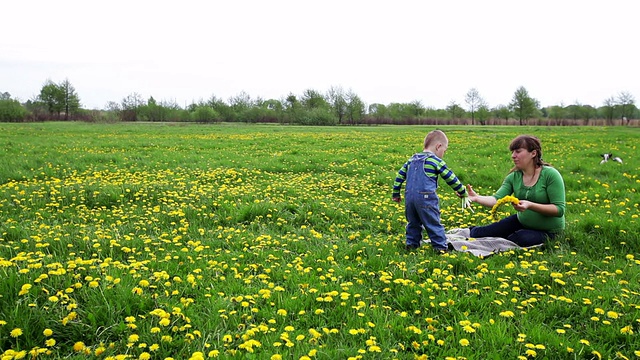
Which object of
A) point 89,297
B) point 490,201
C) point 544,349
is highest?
point 490,201

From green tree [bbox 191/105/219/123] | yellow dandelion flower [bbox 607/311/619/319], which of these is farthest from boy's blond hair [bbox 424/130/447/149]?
green tree [bbox 191/105/219/123]

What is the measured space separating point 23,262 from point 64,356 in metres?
1.81

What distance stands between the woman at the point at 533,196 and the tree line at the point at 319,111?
62756 mm

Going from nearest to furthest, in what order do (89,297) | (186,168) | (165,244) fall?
(89,297) < (165,244) < (186,168)

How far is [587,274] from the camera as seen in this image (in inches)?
179

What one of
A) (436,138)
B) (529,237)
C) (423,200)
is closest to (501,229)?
(529,237)

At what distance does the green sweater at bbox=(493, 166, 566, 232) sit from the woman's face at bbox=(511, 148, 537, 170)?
212mm

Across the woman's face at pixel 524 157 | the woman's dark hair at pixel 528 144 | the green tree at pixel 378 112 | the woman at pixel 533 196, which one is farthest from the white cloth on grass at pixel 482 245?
the green tree at pixel 378 112

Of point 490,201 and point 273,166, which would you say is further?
point 273,166

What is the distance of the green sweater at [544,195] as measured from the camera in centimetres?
545

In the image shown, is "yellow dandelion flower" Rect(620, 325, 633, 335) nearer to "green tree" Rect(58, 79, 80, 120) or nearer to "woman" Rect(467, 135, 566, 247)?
"woman" Rect(467, 135, 566, 247)

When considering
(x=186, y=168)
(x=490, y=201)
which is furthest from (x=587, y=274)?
(x=186, y=168)

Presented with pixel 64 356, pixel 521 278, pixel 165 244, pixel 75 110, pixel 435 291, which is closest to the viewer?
pixel 64 356

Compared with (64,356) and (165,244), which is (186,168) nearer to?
(165,244)
